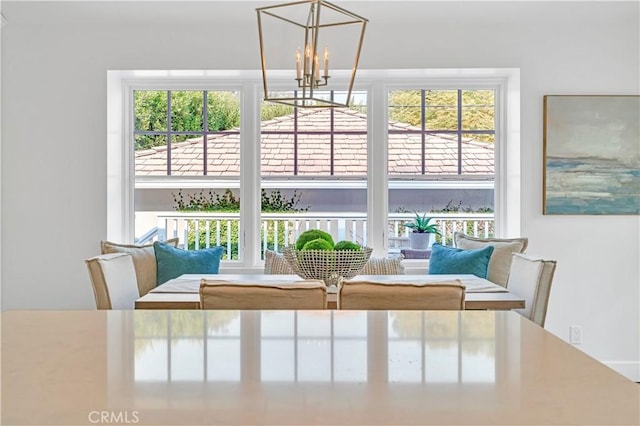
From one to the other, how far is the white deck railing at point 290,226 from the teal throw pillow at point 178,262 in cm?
51

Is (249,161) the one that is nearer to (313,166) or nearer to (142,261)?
(313,166)

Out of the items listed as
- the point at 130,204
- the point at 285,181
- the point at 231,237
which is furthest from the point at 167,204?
the point at 285,181

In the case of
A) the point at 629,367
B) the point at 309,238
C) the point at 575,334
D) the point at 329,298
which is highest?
the point at 309,238

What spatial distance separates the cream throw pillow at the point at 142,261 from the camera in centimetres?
341

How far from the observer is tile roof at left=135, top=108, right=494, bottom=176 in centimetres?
420

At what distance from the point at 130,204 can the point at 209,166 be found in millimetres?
625

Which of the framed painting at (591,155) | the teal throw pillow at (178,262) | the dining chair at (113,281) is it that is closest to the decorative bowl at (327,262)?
the dining chair at (113,281)

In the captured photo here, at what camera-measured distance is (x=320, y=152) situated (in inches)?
167

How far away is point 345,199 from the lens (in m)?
4.23

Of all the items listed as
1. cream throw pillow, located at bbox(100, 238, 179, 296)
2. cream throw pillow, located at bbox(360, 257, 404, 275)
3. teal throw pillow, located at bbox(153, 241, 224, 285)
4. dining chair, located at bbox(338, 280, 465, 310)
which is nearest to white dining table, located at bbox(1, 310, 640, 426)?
dining chair, located at bbox(338, 280, 465, 310)

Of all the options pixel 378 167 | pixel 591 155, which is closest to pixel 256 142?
pixel 378 167

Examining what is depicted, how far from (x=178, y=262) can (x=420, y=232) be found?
1674 millimetres

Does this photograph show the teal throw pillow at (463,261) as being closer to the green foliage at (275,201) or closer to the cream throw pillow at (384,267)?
the cream throw pillow at (384,267)

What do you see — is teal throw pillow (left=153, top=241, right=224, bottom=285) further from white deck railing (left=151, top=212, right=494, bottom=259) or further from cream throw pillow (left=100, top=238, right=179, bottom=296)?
white deck railing (left=151, top=212, right=494, bottom=259)
